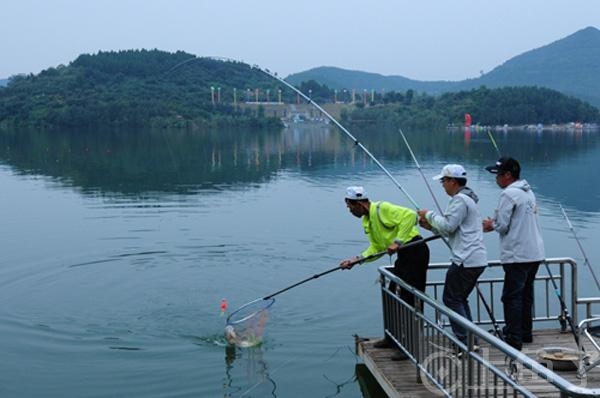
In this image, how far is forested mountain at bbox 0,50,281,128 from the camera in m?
122

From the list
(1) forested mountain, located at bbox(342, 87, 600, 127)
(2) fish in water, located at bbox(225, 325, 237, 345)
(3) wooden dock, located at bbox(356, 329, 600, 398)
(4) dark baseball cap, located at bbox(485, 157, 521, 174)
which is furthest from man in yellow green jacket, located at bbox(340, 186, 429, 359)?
(1) forested mountain, located at bbox(342, 87, 600, 127)

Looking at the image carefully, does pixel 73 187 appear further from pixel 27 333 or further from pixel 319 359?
pixel 319 359

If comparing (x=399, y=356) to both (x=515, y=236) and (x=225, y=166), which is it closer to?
(x=515, y=236)

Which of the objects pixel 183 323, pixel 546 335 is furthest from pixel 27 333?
pixel 546 335

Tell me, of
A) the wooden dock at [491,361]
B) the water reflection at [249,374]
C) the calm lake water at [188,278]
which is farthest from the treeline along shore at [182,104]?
the wooden dock at [491,361]

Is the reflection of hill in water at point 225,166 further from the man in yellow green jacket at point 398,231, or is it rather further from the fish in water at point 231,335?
the man in yellow green jacket at point 398,231

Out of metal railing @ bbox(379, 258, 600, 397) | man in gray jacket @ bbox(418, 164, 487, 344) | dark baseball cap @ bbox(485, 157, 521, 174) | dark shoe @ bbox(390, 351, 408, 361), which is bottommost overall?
dark shoe @ bbox(390, 351, 408, 361)

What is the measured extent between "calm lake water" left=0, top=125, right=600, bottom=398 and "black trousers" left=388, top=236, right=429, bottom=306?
6.61 ft

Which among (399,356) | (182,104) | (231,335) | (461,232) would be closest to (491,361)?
(399,356)

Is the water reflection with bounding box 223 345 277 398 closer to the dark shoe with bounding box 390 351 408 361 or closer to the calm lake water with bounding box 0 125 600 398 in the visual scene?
the calm lake water with bounding box 0 125 600 398

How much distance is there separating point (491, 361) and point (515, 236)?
4.15 feet

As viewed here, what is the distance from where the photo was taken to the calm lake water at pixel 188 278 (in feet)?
30.3

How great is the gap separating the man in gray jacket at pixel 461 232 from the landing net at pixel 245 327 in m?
3.53

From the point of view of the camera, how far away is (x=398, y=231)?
728cm
